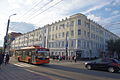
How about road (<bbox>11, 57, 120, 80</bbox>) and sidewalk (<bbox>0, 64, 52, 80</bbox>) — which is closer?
sidewalk (<bbox>0, 64, 52, 80</bbox>)

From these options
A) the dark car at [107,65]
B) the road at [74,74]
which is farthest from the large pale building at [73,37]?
the road at [74,74]

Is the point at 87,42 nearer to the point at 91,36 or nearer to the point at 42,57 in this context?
the point at 91,36

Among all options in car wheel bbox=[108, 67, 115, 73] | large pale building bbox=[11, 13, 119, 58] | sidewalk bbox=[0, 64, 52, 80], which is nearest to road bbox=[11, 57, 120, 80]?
car wheel bbox=[108, 67, 115, 73]

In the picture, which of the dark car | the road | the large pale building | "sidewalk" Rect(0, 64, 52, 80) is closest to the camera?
"sidewalk" Rect(0, 64, 52, 80)

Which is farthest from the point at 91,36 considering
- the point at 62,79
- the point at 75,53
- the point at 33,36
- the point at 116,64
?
the point at 62,79

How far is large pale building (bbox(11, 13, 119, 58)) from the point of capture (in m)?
42.5

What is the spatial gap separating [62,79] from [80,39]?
33488 mm

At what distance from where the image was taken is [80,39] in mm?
42125

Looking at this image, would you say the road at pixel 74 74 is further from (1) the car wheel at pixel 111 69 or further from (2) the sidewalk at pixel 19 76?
(2) the sidewalk at pixel 19 76


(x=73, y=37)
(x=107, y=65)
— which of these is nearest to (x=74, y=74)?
(x=107, y=65)

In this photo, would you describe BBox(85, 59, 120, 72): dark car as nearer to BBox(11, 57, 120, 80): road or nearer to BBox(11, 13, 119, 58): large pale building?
BBox(11, 57, 120, 80): road

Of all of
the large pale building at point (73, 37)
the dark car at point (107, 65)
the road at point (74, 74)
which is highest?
the large pale building at point (73, 37)

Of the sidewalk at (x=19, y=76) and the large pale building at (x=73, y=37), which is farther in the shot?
the large pale building at (x=73, y=37)

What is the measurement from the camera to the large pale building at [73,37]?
4250 cm
